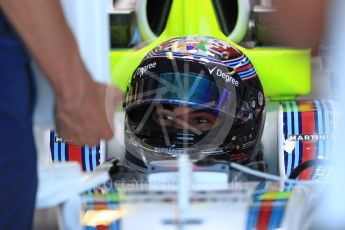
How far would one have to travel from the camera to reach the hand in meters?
0.72

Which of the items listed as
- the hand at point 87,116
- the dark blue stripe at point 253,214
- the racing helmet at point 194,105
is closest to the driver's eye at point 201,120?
the racing helmet at point 194,105

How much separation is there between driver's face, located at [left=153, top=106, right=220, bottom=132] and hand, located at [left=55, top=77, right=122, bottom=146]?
686 mm

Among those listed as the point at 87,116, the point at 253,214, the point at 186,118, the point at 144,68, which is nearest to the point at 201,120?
the point at 186,118

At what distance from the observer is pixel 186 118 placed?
145 cm

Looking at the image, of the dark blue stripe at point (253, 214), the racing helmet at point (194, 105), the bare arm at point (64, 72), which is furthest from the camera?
the racing helmet at point (194, 105)

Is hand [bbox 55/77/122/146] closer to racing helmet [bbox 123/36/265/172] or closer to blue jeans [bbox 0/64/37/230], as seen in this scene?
blue jeans [bbox 0/64/37/230]

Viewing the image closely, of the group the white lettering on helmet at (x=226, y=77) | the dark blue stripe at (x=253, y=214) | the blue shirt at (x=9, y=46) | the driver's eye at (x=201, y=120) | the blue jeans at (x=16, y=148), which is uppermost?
the blue shirt at (x=9, y=46)

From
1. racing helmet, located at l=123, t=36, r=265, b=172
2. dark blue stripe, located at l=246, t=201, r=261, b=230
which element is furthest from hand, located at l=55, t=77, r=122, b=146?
racing helmet, located at l=123, t=36, r=265, b=172

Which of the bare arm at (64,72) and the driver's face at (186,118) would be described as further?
the driver's face at (186,118)

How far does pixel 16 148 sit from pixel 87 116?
82mm

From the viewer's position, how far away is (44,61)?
2.27 feet

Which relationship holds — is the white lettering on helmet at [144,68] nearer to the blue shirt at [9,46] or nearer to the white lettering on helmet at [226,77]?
the white lettering on helmet at [226,77]

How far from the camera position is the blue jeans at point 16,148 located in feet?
2.33

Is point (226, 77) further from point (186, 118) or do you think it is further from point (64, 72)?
point (64, 72)
